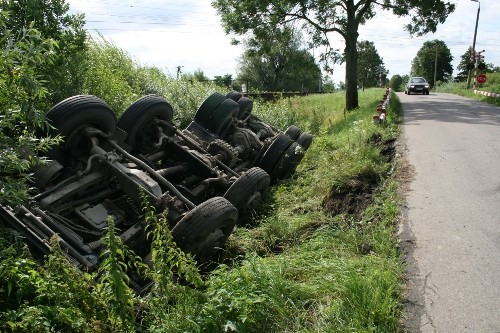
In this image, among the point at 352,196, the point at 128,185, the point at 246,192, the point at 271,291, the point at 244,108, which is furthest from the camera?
the point at 244,108

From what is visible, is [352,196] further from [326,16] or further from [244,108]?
[326,16]

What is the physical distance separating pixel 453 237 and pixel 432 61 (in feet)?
252

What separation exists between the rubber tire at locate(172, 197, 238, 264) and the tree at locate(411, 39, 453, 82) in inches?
2885

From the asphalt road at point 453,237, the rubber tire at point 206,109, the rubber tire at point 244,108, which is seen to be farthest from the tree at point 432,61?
the rubber tire at point 206,109

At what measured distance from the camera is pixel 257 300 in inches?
128

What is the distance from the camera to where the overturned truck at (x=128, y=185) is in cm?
427

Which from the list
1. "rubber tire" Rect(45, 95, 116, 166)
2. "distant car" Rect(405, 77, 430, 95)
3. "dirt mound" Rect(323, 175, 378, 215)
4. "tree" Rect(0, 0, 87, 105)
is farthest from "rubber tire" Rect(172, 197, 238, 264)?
"distant car" Rect(405, 77, 430, 95)

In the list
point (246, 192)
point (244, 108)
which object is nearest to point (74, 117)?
point (246, 192)

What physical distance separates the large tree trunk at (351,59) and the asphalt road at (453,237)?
9.37 m

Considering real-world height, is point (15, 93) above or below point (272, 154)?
above

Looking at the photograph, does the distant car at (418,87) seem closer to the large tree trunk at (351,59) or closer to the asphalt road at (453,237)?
the large tree trunk at (351,59)

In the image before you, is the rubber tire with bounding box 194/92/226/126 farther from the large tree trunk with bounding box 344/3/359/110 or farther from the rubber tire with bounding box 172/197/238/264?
the large tree trunk with bounding box 344/3/359/110

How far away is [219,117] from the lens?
779cm

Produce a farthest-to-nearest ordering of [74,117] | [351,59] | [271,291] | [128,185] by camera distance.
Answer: [351,59] → [74,117] → [128,185] → [271,291]
